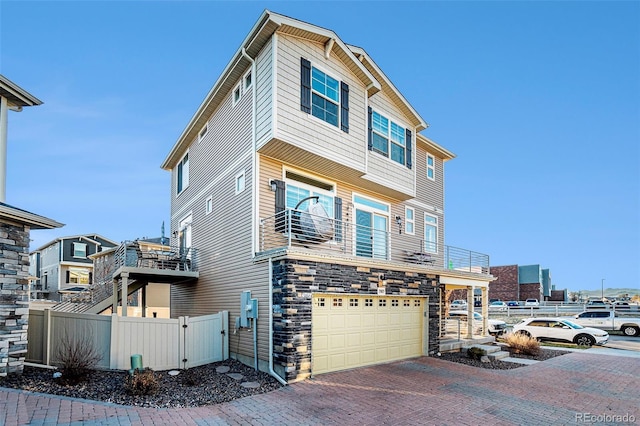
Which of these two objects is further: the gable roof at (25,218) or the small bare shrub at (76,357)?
the gable roof at (25,218)

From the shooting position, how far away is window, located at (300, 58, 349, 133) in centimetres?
1116

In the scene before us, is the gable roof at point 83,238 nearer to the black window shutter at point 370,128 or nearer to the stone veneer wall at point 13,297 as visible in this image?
the stone veneer wall at point 13,297

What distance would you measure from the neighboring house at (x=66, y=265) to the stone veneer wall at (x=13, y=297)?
3228 centimetres

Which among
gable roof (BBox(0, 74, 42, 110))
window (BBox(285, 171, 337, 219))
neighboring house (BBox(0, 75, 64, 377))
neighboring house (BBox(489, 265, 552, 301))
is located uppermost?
gable roof (BBox(0, 74, 42, 110))

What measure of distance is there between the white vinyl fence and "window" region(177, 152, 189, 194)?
856cm

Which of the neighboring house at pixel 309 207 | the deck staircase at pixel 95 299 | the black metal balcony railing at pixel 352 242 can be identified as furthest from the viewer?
the deck staircase at pixel 95 299

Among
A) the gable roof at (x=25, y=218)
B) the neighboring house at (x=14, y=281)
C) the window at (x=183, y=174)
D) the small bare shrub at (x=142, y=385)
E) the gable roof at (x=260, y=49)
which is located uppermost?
the gable roof at (x=260, y=49)

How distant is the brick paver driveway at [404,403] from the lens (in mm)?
6544

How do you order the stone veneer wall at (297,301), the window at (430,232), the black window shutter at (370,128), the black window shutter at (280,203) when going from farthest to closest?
1. the window at (430,232)
2. the black window shutter at (370,128)
3. the black window shutter at (280,203)
4. the stone veneer wall at (297,301)

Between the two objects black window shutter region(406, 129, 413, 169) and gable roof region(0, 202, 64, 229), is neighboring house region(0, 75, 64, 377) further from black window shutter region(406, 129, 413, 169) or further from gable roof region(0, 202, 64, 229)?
black window shutter region(406, 129, 413, 169)

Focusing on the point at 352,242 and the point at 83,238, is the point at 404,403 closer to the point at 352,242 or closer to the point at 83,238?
the point at 352,242

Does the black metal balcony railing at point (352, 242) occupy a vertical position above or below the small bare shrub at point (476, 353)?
above

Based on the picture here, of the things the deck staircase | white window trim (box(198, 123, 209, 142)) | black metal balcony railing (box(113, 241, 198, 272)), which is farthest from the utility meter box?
white window trim (box(198, 123, 209, 142))

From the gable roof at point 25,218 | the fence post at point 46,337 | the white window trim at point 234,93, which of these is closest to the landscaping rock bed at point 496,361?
the white window trim at point 234,93
